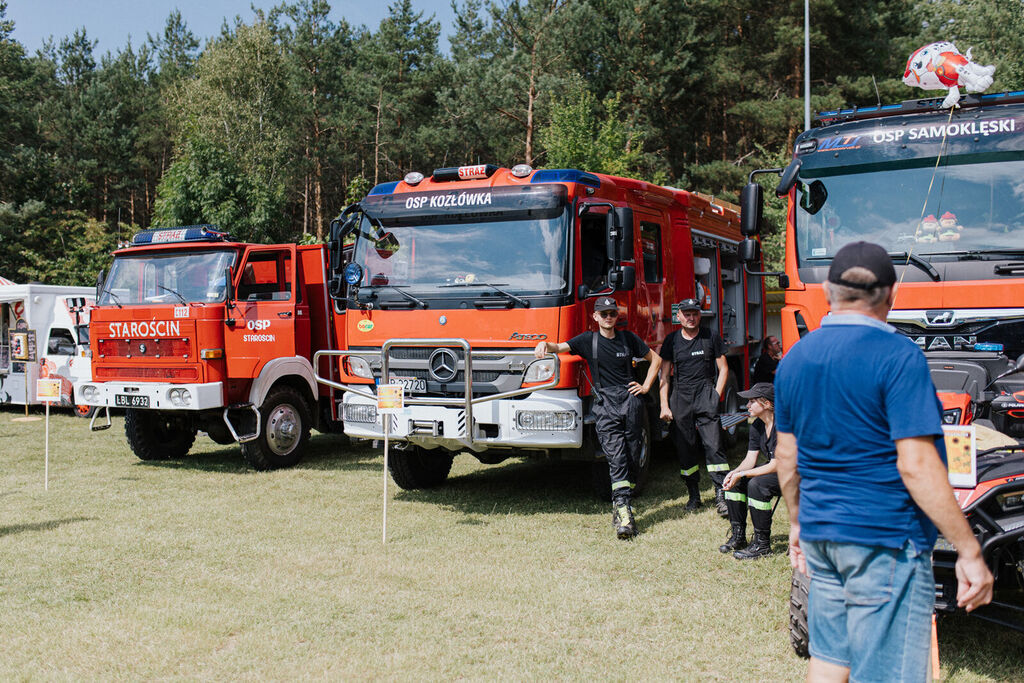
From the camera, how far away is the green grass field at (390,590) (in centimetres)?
441

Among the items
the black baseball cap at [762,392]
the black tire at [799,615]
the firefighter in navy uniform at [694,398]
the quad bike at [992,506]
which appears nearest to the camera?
the quad bike at [992,506]

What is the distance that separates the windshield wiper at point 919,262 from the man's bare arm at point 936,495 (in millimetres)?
3805

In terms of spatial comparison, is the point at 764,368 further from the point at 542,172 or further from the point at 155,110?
the point at 155,110

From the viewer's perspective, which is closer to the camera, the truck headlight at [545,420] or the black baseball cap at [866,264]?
the black baseball cap at [866,264]

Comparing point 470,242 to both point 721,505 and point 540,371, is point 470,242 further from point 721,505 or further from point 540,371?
point 721,505

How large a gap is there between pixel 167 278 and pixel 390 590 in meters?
6.12

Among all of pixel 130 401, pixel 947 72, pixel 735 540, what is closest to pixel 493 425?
pixel 735 540

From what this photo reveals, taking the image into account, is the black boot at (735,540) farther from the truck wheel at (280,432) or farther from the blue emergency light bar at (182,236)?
the blue emergency light bar at (182,236)

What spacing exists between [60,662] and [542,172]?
197 inches

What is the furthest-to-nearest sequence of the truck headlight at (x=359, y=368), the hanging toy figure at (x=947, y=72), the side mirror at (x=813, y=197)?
1. the truck headlight at (x=359, y=368)
2. the side mirror at (x=813, y=197)
3. the hanging toy figure at (x=947, y=72)

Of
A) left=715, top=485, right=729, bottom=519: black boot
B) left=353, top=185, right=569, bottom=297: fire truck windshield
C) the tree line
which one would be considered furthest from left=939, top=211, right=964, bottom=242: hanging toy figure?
the tree line

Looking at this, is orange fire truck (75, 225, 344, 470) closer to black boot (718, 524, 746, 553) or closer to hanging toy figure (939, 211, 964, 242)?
black boot (718, 524, 746, 553)

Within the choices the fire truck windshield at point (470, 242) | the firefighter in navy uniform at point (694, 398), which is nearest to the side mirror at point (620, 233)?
the fire truck windshield at point (470, 242)

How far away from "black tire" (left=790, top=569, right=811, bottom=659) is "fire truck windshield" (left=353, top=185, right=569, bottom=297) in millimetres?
3512
